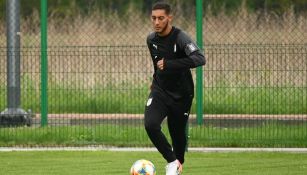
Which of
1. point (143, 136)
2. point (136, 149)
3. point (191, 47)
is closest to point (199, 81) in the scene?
point (143, 136)

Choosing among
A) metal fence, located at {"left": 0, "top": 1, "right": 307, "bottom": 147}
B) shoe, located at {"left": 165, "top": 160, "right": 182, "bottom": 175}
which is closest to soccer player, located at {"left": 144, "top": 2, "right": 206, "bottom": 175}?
shoe, located at {"left": 165, "top": 160, "right": 182, "bottom": 175}

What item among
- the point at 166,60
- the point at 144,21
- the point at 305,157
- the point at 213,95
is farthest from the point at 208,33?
the point at 166,60

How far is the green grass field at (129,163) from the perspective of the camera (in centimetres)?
1200

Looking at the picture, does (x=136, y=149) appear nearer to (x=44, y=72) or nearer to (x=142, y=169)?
(x=44, y=72)

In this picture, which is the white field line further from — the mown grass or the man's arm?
the man's arm

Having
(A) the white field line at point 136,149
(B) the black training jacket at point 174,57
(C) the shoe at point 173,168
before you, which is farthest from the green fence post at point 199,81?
(C) the shoe at point 173,168

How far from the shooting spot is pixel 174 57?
10773 millimetres

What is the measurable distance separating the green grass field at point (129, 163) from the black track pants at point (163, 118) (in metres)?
1.00

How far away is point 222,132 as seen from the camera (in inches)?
614

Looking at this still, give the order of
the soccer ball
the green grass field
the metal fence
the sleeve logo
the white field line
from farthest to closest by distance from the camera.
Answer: the metal fence
the white field line
the green grass field
the sleeve logo
the soccer ball

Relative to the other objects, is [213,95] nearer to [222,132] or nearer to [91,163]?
[222,132]

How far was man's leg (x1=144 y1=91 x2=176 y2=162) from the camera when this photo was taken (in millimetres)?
10641

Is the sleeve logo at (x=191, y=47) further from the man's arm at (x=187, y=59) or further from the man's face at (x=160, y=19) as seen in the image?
the man's face at (x=160, y=19)

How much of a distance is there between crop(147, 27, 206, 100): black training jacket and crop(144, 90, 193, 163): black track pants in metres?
0.08
